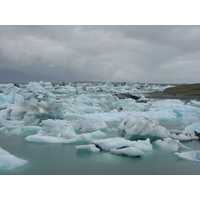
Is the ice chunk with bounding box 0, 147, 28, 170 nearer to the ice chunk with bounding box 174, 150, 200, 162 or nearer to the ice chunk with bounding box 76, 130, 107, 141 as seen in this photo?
the ice chunk with bounding box 76, 130, 107, 141

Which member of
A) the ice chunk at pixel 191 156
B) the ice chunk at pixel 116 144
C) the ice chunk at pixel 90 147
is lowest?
the ice chunk at pixel 191 156

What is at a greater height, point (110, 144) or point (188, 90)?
point (188, 90)

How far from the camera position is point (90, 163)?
14.1 ft

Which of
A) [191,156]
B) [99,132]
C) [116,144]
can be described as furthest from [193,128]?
[116,144]

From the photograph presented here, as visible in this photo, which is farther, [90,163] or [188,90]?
[188,90]

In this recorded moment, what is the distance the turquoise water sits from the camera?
3908 mm

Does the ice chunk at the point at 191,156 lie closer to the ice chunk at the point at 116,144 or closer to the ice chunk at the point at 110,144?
the ice chunk at the point at 116,144

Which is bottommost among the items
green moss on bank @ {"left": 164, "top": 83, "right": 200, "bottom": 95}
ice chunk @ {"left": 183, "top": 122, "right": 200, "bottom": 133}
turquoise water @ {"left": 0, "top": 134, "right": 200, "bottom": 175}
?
turquoise water @ {"left": 0, "top": 134, "right": 200, "bottom": 175}

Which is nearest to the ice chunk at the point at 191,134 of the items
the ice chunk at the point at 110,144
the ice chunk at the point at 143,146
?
the ice chunk at the point at 143,146

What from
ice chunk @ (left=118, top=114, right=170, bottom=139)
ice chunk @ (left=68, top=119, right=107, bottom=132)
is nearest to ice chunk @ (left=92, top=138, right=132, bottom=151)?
ice chunk @ (left=118, top=114, right=170, bottom=139)

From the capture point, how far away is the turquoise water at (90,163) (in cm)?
391

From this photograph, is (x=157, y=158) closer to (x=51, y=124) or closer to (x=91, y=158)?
(x=91, y=158)

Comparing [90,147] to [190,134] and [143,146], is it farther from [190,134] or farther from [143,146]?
[190,134]

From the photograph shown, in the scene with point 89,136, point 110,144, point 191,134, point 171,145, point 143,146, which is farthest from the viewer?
point 191,134
